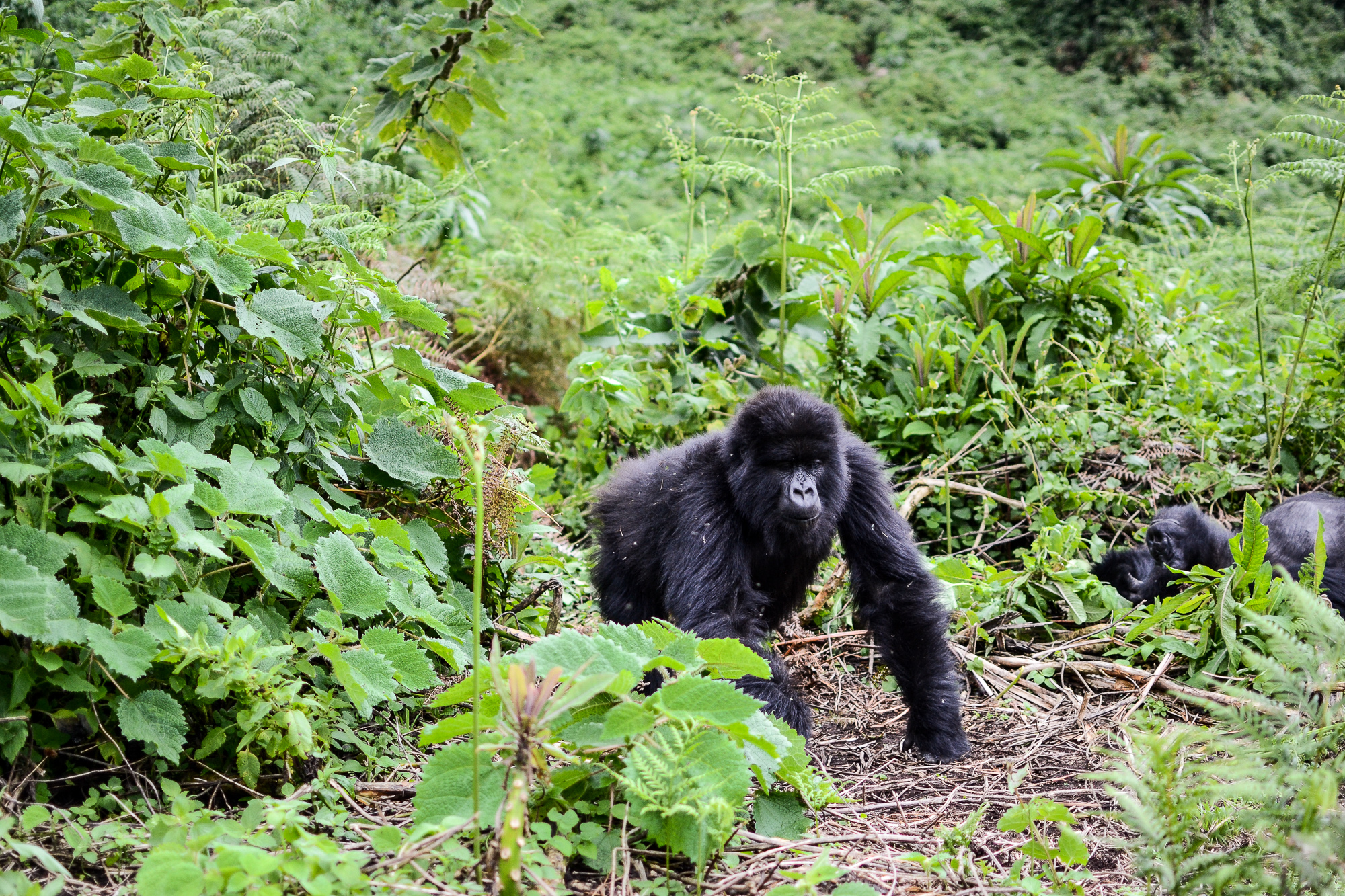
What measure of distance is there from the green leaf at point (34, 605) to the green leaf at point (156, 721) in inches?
6.9

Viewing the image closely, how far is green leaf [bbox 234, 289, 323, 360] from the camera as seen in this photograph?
2.41 metres

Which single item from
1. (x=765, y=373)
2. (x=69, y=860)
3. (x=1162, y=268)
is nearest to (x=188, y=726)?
(x=69, y=860)

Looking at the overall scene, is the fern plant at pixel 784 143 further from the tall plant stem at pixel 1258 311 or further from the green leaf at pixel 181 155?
the green leaf at pixel 181 155

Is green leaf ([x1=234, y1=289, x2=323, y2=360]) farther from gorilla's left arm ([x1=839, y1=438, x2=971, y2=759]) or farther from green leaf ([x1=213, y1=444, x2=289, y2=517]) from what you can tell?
gorilla's left arm ([x1=839, y1=438, x2=971, y2=759])

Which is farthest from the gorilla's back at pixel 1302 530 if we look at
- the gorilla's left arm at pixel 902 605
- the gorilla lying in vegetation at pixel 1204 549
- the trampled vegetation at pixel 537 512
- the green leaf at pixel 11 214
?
the green leaf at pixel 11 214

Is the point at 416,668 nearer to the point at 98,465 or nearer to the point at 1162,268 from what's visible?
the point at 98,465

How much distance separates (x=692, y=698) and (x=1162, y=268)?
19.5 ft

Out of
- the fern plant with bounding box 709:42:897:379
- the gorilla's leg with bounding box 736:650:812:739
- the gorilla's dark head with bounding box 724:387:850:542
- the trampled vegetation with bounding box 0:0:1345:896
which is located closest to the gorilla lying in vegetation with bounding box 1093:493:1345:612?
the trampled vegetation with bounding box 0:0:1345:896

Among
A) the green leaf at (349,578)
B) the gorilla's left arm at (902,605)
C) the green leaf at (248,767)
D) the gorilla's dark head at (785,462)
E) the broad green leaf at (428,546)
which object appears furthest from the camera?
the gorilla's dark head at (785,462)

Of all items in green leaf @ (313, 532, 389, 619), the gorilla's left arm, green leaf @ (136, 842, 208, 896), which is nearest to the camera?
green leaf @ (136, 842, 208, 896)

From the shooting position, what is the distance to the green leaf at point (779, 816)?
2072 mm

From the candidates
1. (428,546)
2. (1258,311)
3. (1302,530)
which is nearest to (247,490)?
(428,546)

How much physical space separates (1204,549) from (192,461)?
349cm

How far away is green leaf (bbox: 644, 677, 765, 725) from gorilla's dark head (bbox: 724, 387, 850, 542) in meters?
1.23
